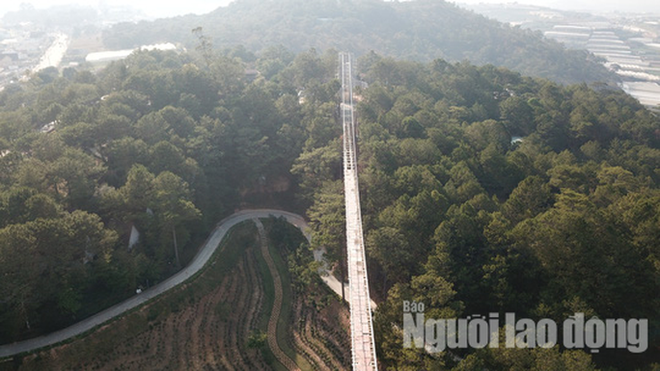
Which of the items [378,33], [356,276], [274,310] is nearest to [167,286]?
[274,310]

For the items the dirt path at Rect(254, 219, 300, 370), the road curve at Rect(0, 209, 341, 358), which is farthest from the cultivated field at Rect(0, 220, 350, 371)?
the road curve at Rect(0, 209, 341, 358)

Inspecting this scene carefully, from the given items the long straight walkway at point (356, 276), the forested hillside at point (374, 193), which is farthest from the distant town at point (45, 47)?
the long straight walkway at point (356, 276)

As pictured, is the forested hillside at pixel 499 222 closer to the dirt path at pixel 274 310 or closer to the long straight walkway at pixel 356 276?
the long straight walkway at pixel 356 276

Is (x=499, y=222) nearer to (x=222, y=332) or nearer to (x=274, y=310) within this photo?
(x=274, y=310)

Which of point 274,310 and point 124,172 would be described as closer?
point 274,310

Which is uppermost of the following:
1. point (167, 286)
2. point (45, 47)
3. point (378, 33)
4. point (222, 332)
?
point (378, 33)

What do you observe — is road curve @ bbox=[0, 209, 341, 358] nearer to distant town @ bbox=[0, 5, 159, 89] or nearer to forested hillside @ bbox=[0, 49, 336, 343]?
forested hillside @ bbox=[0, 49, 336, 343]

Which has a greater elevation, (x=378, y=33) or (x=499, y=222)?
(x=378, y=33)
